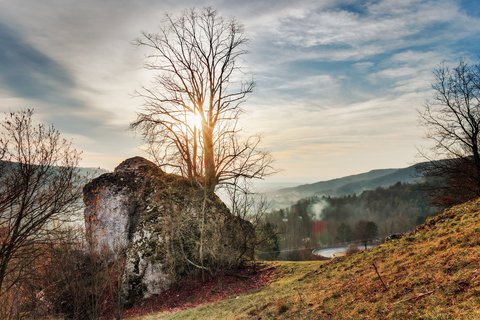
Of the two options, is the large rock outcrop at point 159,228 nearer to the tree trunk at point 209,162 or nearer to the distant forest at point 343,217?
the tree trunk at point 209,162

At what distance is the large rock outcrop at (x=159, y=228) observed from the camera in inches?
912

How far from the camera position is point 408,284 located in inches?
338

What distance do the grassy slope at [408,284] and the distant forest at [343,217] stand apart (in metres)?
90.6

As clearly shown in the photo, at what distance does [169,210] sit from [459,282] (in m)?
20.8

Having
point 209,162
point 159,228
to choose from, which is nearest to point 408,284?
point 159,228

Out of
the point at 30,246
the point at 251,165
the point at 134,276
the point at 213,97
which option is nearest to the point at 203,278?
the point at 134,276

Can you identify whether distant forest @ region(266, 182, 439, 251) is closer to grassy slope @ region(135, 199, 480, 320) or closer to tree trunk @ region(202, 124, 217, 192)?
tree trunk @ region(202, 124, 217, 192)

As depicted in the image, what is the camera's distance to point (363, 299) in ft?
29.2

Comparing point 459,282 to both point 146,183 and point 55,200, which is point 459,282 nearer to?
point 55,200

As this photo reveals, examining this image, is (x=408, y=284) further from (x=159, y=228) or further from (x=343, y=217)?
(x=343, y=217)

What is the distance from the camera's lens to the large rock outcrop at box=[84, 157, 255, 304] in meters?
23.2

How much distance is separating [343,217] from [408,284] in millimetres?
194460

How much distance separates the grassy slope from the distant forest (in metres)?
90.6

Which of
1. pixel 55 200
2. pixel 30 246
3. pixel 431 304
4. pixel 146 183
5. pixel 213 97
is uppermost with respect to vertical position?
pixel 213 97
